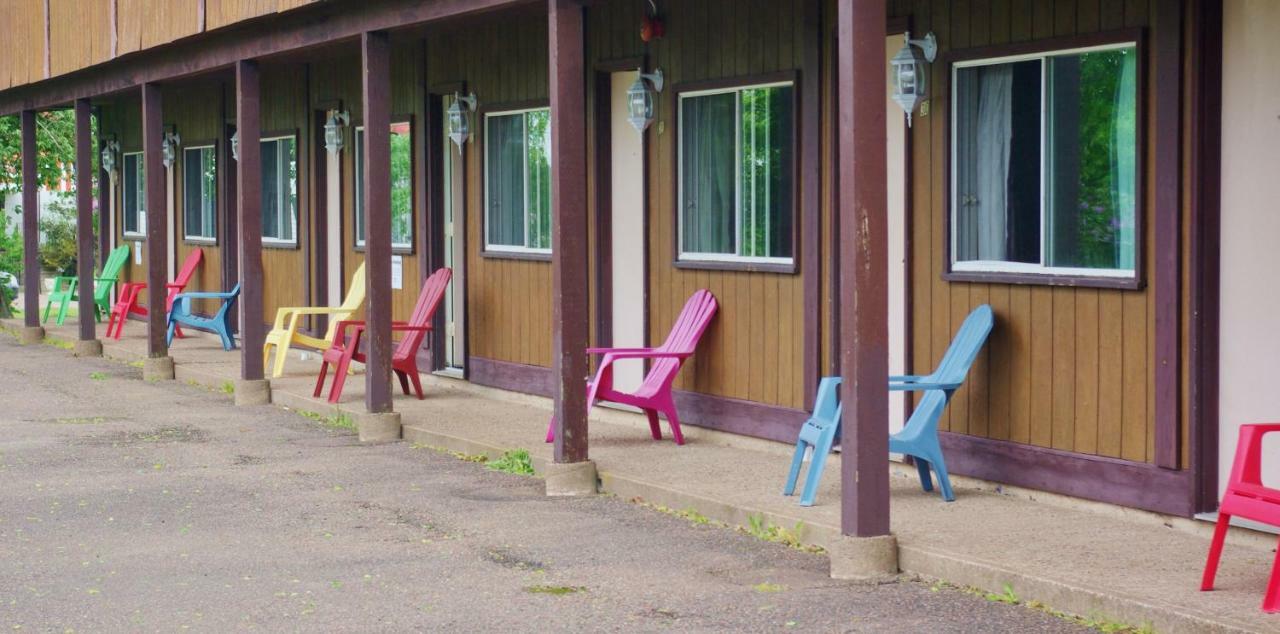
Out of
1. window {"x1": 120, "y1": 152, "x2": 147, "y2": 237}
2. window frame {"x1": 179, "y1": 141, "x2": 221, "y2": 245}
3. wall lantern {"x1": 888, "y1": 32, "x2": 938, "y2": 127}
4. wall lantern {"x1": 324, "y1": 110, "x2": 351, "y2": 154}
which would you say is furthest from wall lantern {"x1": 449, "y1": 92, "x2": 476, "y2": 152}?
window {"x1": 120, "y1": 152, "x2": 147, "y2": 237}

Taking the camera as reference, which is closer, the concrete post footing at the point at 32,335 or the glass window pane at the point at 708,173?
the glass window pane at the point at 708,173

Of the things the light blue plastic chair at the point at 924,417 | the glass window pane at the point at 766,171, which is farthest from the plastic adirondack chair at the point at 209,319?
the light blue plastic chair at the point at 924,417

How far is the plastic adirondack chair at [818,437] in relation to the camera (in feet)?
25.8

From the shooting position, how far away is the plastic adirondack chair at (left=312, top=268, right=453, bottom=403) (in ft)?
42.1

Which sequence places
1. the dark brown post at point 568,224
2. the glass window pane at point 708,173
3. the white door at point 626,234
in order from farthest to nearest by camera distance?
the white door at point 626,234, the glass window pane at point 708,173, the dark brown post at point 568,224

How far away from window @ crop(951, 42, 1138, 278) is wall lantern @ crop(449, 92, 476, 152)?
5.95 m

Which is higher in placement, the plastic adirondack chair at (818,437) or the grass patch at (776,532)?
the plastic adirondack chair at (818,437)

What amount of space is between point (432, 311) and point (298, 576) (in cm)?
641

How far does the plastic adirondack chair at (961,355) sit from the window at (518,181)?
15.6ft

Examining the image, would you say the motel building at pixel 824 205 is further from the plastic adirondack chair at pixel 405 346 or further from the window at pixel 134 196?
the window at pixel 134 196

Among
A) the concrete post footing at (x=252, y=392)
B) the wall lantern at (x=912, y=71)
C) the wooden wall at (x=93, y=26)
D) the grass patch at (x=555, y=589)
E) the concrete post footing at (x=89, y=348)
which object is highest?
the wooden wall at (x=93, y=26)

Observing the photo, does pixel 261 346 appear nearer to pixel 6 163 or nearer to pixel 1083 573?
pixel 1083 573

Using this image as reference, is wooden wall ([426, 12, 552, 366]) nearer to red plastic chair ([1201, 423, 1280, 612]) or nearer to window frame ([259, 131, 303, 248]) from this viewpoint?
window frame ([259, 131, 303, 248])

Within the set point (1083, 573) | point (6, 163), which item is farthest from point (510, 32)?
point (6, 163)
